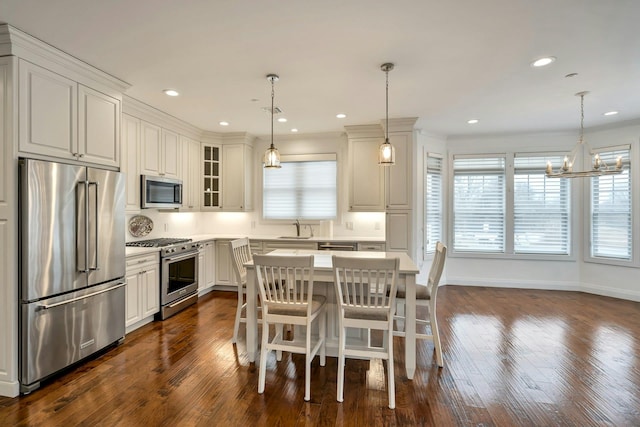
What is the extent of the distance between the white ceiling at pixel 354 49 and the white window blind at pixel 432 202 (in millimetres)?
1465

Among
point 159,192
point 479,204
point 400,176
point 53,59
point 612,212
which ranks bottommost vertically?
point 612,212

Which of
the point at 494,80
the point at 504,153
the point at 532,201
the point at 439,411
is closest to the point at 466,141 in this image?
the point at 504,153

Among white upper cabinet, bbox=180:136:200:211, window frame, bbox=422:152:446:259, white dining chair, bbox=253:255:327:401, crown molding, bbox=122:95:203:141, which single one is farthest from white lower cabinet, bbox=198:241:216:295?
window frame, bbox=422:152:446:259

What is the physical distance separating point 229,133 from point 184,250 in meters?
2.23

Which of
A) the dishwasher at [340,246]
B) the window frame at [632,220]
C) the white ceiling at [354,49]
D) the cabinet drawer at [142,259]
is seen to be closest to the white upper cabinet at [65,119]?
the white ceiling at [354,49]

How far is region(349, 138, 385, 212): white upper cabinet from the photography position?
5002mm

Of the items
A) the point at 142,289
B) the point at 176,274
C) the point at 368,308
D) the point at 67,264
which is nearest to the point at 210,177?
the point at 176,274

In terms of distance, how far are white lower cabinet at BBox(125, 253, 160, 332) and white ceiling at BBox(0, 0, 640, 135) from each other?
193 centimetres

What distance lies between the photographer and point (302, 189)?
18.8ft

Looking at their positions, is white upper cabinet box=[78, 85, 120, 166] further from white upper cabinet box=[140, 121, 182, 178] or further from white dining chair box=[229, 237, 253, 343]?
white dining chair box=[229, 237, 253, 343]

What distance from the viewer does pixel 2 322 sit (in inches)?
92.7

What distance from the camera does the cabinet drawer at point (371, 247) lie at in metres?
4.82

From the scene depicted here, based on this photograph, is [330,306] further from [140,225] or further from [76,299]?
[140,225]

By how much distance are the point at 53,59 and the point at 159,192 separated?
199 centimetres
